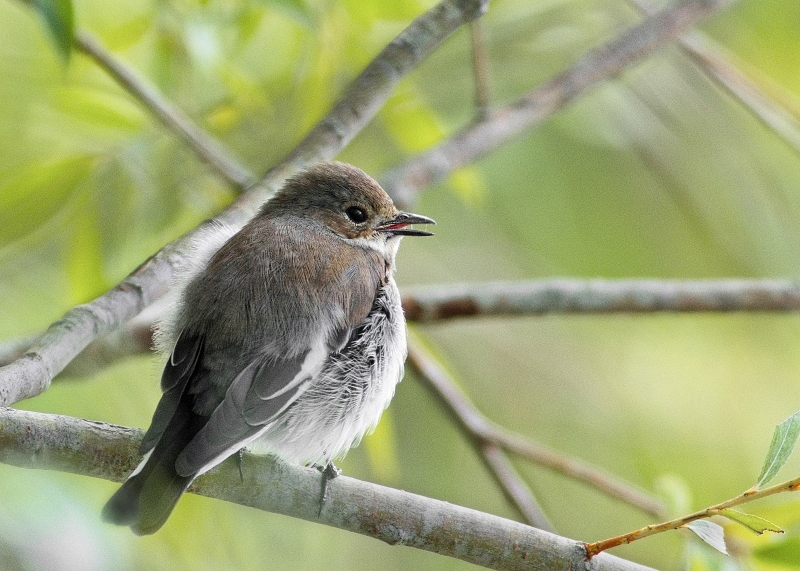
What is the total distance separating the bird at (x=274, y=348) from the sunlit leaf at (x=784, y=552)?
1.33 m

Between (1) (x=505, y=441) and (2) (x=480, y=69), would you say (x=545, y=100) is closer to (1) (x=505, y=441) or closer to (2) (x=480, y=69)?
(2) (x=480, y=69)

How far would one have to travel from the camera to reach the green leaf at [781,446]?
7.14ft

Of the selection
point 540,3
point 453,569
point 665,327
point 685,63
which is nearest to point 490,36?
point 540,3

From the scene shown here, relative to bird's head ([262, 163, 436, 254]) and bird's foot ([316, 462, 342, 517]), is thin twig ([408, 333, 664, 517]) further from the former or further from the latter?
bird's foot ([316, 462, 342, 517])

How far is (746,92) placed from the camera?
16.4 feet

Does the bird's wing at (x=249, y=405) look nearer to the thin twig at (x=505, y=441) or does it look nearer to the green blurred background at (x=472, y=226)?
the green blurred background at (x=472, y=226)

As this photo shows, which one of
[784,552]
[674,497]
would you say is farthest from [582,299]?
[784,552]

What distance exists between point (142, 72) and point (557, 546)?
11.7 feet

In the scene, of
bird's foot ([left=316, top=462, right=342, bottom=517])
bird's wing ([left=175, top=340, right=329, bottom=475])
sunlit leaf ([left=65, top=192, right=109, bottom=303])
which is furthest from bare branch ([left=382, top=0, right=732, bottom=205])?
bird's foot ([left=316, top=462, right=342, bottom=517])

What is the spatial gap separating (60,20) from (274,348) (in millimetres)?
1135

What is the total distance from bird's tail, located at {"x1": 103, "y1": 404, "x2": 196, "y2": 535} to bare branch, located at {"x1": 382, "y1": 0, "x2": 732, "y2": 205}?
217 cm

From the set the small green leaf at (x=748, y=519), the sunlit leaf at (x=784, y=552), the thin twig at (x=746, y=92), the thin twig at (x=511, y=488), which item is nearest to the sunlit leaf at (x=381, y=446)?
the thin twig at (x=511, y=488)

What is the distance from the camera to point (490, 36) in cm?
534

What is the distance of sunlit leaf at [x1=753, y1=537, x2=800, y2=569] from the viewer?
8.87 feet
